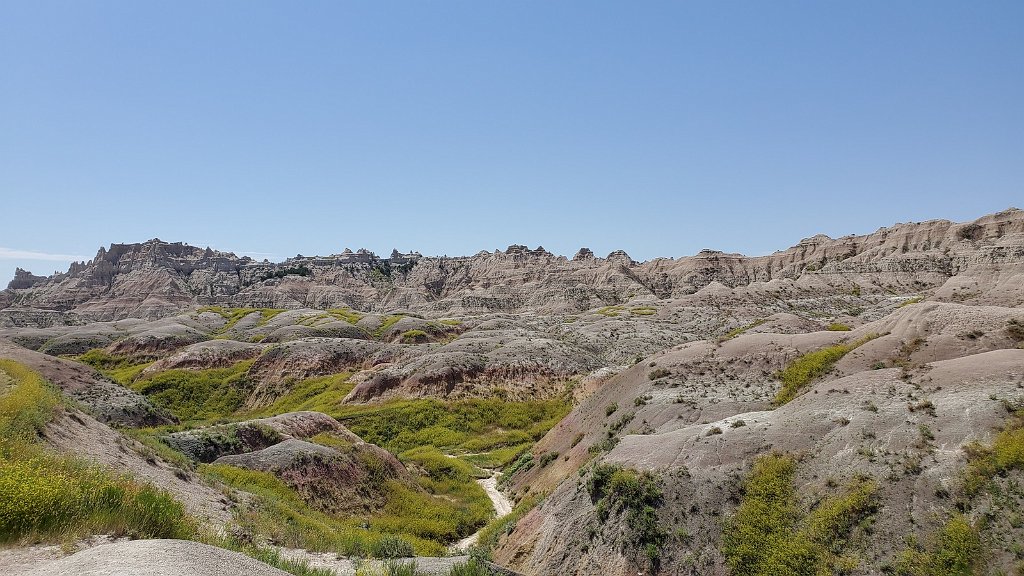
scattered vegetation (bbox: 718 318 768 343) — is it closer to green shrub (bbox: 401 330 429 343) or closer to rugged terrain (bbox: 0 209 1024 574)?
rugged terrain (bbox: 0 209 1024 574)

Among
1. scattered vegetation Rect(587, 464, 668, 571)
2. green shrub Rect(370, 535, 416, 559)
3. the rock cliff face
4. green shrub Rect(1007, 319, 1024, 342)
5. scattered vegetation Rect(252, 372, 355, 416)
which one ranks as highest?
the rock cliff face

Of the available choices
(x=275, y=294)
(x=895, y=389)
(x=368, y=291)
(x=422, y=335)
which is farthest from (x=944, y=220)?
(x=275, y=294)

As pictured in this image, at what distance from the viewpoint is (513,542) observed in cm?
1795

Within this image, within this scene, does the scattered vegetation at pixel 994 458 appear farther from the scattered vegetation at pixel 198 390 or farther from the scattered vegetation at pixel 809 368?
the scattered vegetation at pixel 198 390

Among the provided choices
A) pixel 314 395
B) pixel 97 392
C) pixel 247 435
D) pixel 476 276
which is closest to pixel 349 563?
pixel 247 435

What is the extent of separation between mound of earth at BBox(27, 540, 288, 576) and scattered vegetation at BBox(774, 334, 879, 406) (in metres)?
20.5

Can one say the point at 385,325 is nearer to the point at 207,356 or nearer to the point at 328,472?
the point at 207,356

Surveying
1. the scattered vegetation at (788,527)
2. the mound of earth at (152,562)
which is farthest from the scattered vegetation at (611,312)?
the mound of earth at (152,562)

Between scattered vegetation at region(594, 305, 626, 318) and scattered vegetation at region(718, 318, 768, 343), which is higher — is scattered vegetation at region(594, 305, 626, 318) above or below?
above

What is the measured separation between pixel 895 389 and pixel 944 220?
122556 millimetres

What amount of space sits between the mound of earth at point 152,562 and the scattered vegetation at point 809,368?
20.5 m

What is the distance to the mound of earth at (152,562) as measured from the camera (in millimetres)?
6656

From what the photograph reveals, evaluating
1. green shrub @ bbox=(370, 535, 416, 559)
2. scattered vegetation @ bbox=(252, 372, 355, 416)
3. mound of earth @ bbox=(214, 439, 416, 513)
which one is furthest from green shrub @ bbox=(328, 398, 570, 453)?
green shrub @ bbox=(370, 535, 416, 559)

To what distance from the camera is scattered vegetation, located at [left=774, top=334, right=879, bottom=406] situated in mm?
21469
